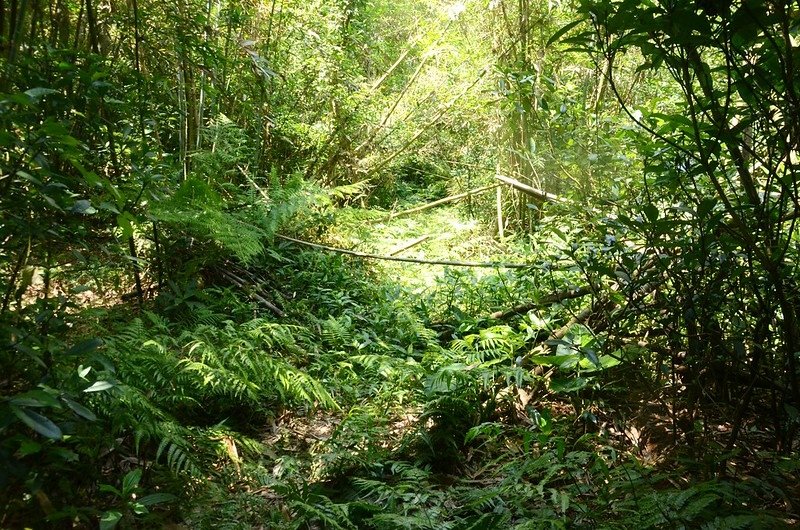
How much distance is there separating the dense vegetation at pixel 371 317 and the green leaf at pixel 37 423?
1 centimetres

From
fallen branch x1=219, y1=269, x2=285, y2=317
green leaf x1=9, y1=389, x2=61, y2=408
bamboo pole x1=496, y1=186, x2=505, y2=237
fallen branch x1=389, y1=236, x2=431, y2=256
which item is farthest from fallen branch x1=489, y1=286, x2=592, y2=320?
green leaf x1=9, y1=389, x2=61, y2=408

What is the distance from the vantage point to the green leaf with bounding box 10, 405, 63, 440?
138cm

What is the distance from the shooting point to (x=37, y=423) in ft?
4.61

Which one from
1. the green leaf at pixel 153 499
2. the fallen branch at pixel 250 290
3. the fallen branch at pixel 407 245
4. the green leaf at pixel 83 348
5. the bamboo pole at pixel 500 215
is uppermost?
the bamboo pole at pixel 500 215

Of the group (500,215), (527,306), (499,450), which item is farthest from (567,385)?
(500,215)

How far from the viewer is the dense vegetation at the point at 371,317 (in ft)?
6.46

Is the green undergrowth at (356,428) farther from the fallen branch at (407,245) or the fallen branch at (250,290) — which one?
the fallen branch at (407,245)

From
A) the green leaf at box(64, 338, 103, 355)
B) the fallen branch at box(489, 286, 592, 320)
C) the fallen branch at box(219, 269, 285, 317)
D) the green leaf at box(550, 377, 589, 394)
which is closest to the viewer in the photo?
the green leaf at box(64, 338, 103, 355)

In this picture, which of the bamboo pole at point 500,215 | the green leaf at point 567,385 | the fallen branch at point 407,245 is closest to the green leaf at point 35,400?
the green leaf at point 567,385

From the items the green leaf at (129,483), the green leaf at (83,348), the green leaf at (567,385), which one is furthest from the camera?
the green leaf at (567,385)

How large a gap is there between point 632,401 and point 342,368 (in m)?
1.75

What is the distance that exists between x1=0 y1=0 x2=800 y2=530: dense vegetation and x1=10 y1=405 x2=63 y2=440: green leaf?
0.01 m

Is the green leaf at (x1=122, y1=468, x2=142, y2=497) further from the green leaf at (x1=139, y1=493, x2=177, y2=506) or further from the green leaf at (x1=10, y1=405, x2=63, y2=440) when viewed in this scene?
the green leaf at (x1=10, y1=405, x2=63, y2=440)

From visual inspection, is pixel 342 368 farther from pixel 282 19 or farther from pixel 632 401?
pixel 282 19
